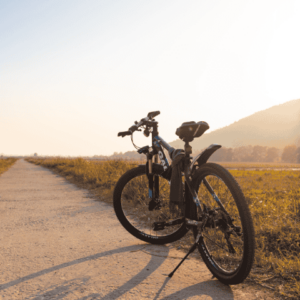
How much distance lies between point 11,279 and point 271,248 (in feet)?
9.98

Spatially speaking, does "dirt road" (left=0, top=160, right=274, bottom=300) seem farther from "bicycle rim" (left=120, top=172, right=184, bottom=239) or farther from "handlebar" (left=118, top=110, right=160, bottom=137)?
"handlebar" (left=118, top=110, right=160, bottom=137)

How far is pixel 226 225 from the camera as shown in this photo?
2.64 m

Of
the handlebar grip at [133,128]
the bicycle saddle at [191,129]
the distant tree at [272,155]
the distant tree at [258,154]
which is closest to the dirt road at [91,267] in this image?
the bicycle saddle at [191,129]

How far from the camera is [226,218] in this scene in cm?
262

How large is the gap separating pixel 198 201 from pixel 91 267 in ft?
4.36

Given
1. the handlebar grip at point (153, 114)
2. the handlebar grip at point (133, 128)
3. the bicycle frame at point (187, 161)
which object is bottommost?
the bicycle frame at point (187, 161)

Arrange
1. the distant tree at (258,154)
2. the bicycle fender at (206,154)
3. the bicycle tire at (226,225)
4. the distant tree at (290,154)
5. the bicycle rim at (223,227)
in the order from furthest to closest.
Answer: the distant tree at (258,154), the distant tree at (290,154), the bicycle fender at (206,154), the bicycle rim at (223,227), the bicycle tire at (226,225)

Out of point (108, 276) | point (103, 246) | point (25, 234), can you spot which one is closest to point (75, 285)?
point (108, 276)

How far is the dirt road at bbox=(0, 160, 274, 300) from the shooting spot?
97.5 inches

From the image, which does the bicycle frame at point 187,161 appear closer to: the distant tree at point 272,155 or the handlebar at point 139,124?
the handlebar at point 139,124

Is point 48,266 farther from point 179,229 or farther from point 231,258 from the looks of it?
point 231,258

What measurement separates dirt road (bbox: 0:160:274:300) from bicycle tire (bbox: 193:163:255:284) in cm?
16

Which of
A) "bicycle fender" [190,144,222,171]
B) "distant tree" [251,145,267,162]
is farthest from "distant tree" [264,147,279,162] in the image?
"bicycle fender" [190,144,222,171]

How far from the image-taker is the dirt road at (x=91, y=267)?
8.13ft
